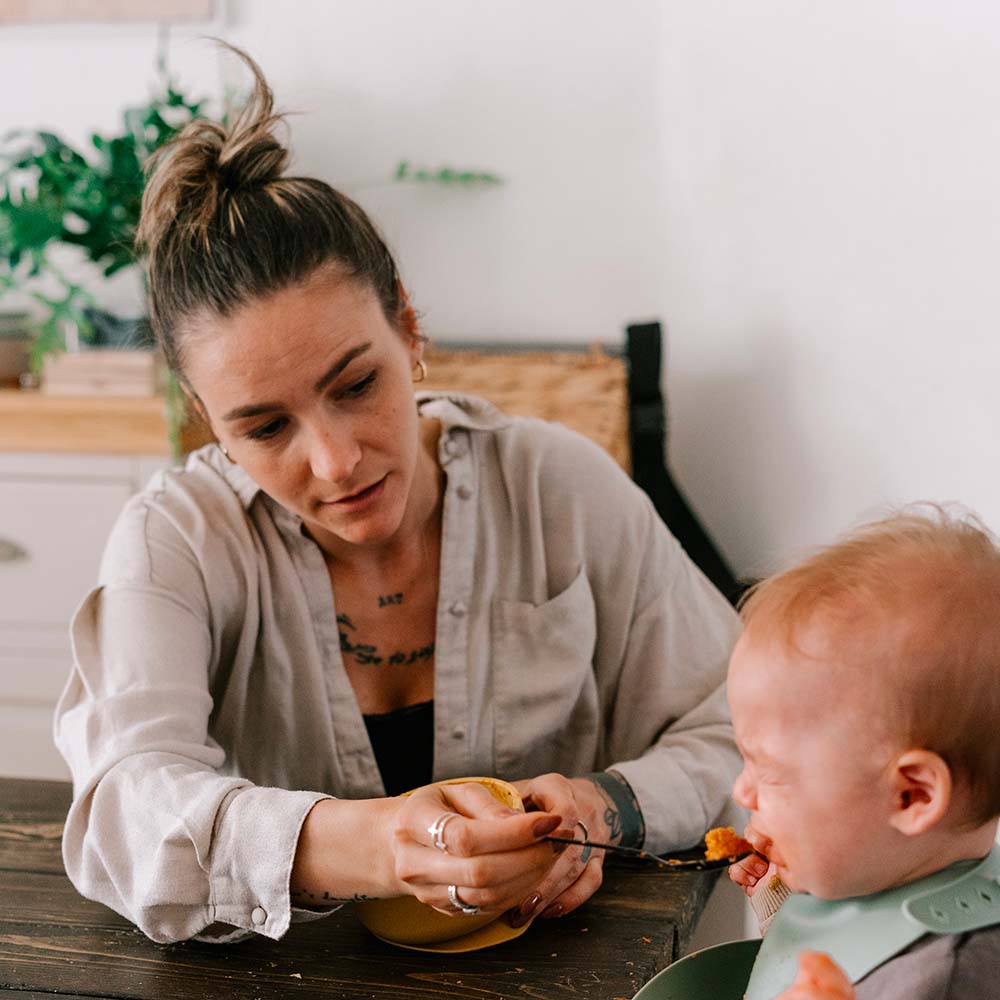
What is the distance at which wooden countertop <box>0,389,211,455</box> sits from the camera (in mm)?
2695

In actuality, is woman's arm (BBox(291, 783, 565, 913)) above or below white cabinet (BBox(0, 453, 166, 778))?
above

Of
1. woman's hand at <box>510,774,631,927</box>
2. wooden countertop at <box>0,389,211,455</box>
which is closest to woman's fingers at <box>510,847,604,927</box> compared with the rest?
woman's hand at <box>510,774,631,927</box>

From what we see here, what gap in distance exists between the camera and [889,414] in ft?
4.56

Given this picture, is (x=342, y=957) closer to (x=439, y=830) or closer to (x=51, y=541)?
(x=439, y=830)

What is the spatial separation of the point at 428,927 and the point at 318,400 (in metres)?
0.50

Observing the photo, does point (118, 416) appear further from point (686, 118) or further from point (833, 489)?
point (833, 489)

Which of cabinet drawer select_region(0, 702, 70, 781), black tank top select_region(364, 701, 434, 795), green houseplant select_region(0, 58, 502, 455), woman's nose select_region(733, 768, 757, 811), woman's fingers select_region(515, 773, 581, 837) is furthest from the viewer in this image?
cabinet drawer select_region(0, 702, 70, 781)

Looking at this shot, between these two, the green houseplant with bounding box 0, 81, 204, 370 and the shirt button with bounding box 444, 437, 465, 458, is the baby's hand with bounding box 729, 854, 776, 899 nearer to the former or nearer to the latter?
the shirt button with bounding box 444, 437, 465, 458

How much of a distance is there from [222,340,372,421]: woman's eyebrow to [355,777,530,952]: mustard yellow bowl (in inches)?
16.1

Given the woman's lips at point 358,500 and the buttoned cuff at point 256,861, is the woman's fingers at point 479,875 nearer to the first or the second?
the buttoned cuff at point 256,861

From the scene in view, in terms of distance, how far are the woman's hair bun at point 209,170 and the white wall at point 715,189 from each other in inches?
26.1

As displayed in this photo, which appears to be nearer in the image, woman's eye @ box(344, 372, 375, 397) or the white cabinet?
woman's eye @ box(344, 372, 375, 397)

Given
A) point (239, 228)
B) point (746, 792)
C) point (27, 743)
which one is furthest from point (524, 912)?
point (27, 743)

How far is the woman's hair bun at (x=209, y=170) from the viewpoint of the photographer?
126cm
